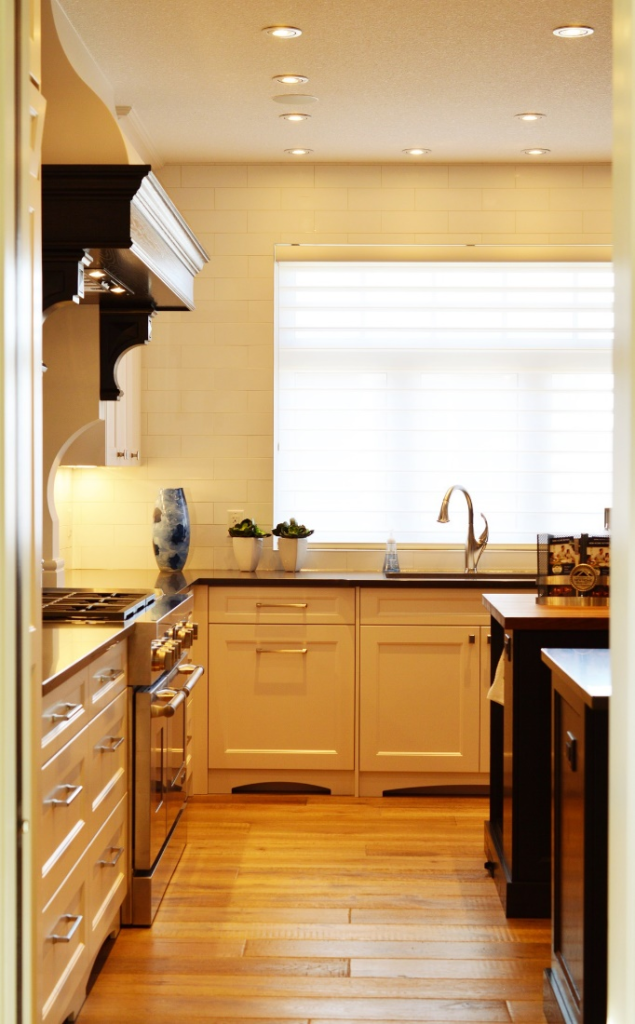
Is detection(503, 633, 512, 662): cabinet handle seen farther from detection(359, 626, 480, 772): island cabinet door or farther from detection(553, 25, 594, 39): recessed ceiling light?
detection(553, 25, 594, 39): recessed ceiling light

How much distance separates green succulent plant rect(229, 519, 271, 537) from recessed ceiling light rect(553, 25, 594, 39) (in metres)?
2.56

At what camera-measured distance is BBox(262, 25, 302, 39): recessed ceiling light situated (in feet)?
12.2

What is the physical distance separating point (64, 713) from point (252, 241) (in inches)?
136

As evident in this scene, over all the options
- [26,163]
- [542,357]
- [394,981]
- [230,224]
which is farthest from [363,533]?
[26,163]

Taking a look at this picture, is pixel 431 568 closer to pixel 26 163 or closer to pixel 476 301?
pixel 476 301

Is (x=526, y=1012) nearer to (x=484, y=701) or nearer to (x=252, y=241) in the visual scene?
(x=484, y=701)

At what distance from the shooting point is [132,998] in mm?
2973

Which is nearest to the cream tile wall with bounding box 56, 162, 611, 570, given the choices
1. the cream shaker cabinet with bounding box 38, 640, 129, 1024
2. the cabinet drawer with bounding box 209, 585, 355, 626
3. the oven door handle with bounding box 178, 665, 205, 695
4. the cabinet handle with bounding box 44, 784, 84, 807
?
the cabinet drawer with bounding box 209, 585, 355, 626

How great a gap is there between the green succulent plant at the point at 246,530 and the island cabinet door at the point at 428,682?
75cm

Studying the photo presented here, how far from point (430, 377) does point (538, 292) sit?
27.4 inches

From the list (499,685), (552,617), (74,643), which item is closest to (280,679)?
(499,685)

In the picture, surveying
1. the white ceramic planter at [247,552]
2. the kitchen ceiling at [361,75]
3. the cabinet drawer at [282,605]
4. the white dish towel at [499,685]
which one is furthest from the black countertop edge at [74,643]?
the kitchen ceiling at [361,75]

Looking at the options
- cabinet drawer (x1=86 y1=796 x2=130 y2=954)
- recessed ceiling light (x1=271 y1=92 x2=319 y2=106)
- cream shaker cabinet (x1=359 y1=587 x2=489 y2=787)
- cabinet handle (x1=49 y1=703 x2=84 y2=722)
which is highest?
recessed ceiling light (x1=271 y1=92 x2=319 y2=106)

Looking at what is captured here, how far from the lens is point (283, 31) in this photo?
148 inches
